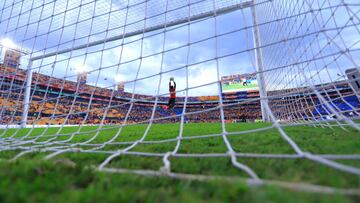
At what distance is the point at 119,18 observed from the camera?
3.89m

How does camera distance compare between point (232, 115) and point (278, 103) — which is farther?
point (232, 115)

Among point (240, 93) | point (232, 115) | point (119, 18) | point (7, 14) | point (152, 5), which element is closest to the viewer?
point (152, 5)

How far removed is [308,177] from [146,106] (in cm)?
2236

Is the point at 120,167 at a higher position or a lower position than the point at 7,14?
lower

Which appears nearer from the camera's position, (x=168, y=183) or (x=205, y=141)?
(x=168, y=183)

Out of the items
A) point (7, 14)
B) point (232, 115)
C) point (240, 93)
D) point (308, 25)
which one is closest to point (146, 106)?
point (232, 115)

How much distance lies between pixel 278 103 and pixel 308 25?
3100mm

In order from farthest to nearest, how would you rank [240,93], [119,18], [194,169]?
[240,93]
[119,18]
[194,169]

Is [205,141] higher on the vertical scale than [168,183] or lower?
higher

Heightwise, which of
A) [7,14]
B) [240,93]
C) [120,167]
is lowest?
[120,167]

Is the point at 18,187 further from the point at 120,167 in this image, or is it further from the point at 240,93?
the point at 240,93

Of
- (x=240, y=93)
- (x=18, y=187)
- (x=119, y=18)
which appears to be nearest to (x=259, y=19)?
(x=119, y=18)

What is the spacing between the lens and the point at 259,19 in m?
4.49

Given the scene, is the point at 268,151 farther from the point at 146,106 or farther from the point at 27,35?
the point at 146,106
